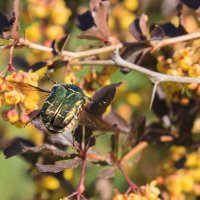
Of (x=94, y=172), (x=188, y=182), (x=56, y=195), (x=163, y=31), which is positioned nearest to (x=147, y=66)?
(x=163, y=31)

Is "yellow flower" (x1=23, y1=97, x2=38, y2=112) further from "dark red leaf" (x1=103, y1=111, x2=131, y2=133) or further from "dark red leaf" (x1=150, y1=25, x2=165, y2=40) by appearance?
"dark red leaf" (x1=150, y1=25, x2=165, y2=40)

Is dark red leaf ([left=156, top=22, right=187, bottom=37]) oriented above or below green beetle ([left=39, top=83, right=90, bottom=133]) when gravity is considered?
above

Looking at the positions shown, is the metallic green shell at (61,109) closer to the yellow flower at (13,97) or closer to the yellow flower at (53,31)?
the yellow flower at (13,97)

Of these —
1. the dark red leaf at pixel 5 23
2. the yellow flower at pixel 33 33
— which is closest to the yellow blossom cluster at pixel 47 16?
the yellow flower at pixel 33 33

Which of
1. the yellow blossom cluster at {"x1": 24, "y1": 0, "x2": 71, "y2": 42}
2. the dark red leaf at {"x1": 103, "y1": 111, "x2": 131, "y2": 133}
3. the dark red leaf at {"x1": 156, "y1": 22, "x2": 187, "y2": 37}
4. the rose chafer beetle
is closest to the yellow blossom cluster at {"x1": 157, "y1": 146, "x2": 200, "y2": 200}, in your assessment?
the dark red leaf at {"x1": 103, "y1": 111, "x2": 131, "y2": 133}

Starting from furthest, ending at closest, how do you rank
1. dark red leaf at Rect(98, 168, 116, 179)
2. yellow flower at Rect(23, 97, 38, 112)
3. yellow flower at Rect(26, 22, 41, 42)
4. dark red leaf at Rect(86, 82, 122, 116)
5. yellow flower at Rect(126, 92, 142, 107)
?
yellow flower at Rect(126, 92, 142, 107) < yellow flower at Rect(26, 22, 41, 42) < dark red leaf at Rect(98, 168, 116, 179) < yellow flower at Rect(23, 97, 38, 112) < dark red leaf at Rect(86, 82, 122, 116)
